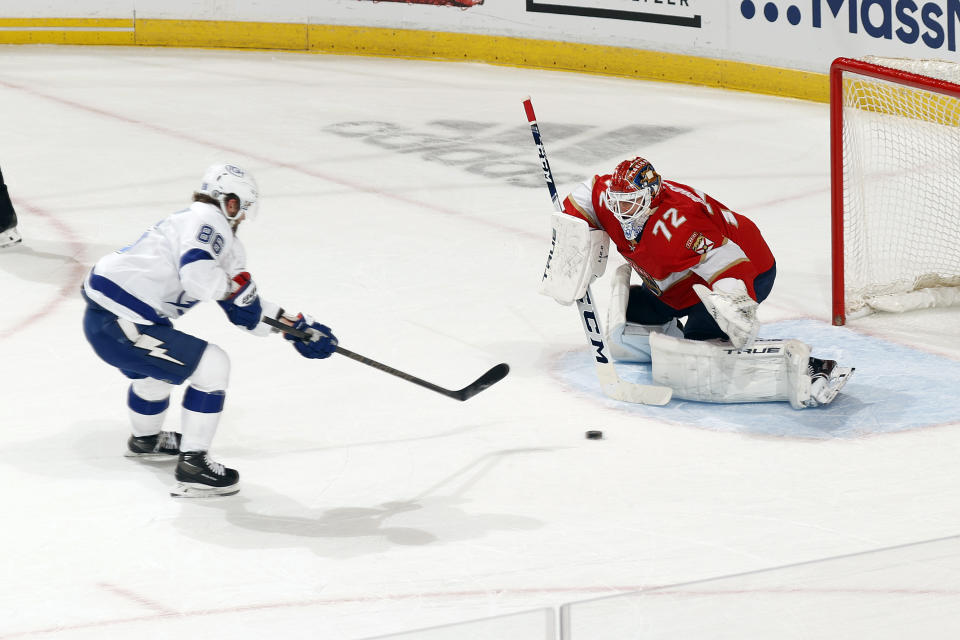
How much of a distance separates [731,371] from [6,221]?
11.0 feet

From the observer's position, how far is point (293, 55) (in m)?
10.8

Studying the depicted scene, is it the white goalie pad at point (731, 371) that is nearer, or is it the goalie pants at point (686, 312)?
the white goalie pad at point (731, 371)

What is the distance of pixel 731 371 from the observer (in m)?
4.50

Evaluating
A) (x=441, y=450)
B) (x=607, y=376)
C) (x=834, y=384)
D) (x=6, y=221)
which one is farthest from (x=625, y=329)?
(x=6, y=221)

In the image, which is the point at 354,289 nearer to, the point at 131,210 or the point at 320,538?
the point at 131,210

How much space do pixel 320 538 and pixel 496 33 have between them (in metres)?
7.33

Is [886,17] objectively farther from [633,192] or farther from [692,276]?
[633,192]

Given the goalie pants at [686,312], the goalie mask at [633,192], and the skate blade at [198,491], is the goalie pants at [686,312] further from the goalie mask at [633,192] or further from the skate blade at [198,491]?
the skate blade at [198,491]

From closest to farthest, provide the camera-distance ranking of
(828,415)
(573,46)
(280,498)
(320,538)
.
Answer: (320,538) < (280,498) < (828,415) < (573,46)

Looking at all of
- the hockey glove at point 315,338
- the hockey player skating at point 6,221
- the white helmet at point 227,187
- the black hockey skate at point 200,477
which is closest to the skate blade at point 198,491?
the black hockey skate at point 200,477

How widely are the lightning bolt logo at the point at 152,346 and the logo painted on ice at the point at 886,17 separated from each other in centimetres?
561

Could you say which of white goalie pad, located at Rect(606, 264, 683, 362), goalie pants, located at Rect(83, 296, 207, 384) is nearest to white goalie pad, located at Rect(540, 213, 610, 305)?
white goalie pad, located at Rect(606, 264, 683, 362)

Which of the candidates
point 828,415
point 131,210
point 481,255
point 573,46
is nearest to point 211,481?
point 828,415

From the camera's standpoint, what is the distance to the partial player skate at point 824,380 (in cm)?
445
